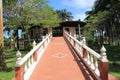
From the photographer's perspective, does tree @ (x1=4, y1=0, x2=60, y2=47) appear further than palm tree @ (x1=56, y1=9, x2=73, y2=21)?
No

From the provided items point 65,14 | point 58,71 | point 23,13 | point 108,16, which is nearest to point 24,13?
point 23,13

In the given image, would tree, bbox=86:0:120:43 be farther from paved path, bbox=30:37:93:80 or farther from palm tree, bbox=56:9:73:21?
palm tree, bbox=56:9:73:21

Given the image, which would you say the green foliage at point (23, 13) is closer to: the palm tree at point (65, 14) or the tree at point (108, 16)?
the tree at point (108, 16)

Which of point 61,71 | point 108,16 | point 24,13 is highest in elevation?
point 24,13

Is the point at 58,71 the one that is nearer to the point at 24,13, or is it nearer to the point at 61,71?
the point at 61,71

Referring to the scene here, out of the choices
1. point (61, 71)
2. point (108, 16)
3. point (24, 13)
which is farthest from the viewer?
point (24, 13)

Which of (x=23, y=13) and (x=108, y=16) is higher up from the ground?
(x=23, y=13)

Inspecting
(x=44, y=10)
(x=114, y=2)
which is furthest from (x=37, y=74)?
(x=44, y=10)

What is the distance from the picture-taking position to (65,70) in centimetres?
1608

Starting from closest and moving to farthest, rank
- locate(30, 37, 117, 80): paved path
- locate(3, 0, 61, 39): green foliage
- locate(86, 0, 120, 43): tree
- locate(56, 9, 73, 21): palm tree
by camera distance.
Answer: locate(30, 37, 117, 80): paved path → locate(86, 0, 120, 43): tree → locate(3, 0, 61, 39): green foliage → locate(56, 9, 73, 21): palm tree

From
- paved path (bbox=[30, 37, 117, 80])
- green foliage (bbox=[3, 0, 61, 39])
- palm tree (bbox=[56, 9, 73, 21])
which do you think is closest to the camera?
paved path (bbox=[30, 37, 117, 80])

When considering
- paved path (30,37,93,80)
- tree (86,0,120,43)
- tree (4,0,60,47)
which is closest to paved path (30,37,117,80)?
paved path (30,37,93,80)

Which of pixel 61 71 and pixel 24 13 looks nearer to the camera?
pixel 61 71

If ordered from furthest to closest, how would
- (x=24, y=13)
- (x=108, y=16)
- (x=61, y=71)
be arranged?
(x=24, y=13)
(x=108, y=16)
(x=61, y=71)
